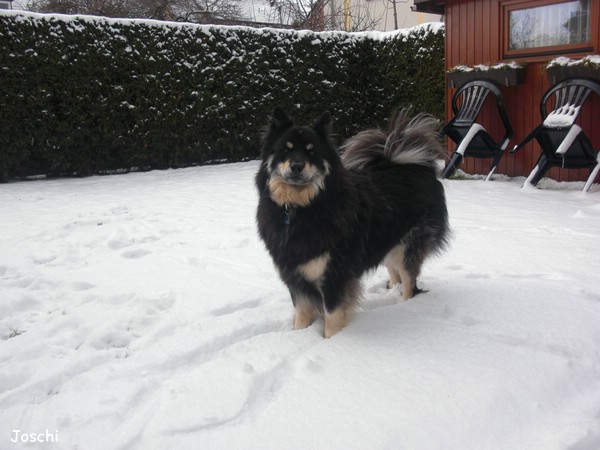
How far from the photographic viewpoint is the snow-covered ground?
6.57 ft

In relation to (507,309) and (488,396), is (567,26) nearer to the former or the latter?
(507,309)

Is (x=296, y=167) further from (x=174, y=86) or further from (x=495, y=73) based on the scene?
(x=174, y=86)

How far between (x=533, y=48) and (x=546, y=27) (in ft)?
→ 1.04

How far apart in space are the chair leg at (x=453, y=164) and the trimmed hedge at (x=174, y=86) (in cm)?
237

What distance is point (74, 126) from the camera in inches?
314

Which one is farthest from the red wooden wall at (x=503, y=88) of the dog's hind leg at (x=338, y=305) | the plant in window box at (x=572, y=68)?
the dog's hind leg at (x=338, y=305)

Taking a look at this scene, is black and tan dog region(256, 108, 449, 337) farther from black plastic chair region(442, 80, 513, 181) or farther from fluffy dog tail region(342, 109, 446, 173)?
black plastic chair region(442, 80, 513, 181)

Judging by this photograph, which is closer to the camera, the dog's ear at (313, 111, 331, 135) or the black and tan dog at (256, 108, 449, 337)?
the black and tan dog at (256, 108, 449, 337)

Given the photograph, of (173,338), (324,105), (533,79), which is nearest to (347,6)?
(324,105)

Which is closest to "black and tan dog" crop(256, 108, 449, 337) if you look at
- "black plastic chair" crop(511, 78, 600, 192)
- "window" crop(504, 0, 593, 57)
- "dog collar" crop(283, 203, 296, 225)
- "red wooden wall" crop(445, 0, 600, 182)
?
"dog collar" crop(283, 203, 296, 225)

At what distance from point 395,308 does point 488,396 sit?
1049 millimetres

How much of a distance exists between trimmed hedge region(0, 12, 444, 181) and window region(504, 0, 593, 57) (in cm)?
200

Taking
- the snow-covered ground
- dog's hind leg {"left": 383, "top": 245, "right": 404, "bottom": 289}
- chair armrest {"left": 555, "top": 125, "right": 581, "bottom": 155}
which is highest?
chair armrest {"left": 555, "top": 125, "right": 581, "bottom": 155}

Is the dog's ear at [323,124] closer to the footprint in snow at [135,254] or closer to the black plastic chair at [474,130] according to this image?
the footprint in snow at [135,254]
